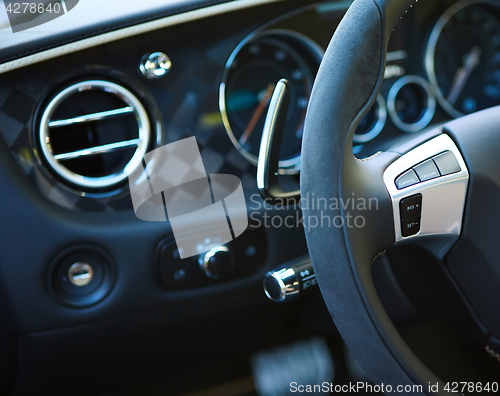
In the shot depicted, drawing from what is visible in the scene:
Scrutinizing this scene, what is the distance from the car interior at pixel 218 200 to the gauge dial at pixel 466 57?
0.07ft

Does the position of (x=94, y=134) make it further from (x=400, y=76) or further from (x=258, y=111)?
(x=400, y=76)

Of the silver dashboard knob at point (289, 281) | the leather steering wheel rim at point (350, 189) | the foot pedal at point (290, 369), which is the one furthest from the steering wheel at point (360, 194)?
the foot pedal at point (290, 369)

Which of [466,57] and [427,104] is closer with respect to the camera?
[427,104]

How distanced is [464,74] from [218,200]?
84cm

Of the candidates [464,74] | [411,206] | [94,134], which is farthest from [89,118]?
[464,74]

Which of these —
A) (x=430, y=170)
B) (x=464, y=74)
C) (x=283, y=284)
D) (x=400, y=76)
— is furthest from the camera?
(x=464, y=74)

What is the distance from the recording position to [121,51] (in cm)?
95

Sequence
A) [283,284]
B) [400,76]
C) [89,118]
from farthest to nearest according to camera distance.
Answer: [400,76]
[89,118]
[283,284]

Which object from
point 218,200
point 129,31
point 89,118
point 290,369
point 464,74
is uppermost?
point 129,31

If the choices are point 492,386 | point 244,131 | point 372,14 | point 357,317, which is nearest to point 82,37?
point 244,131

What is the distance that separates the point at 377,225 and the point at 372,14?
26 centimetres

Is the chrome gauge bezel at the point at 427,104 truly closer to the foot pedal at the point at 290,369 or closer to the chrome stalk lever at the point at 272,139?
the chrome stalk lever at the point at 272,139

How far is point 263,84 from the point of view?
3.71 feet

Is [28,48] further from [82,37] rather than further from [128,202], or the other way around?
[128,202]
